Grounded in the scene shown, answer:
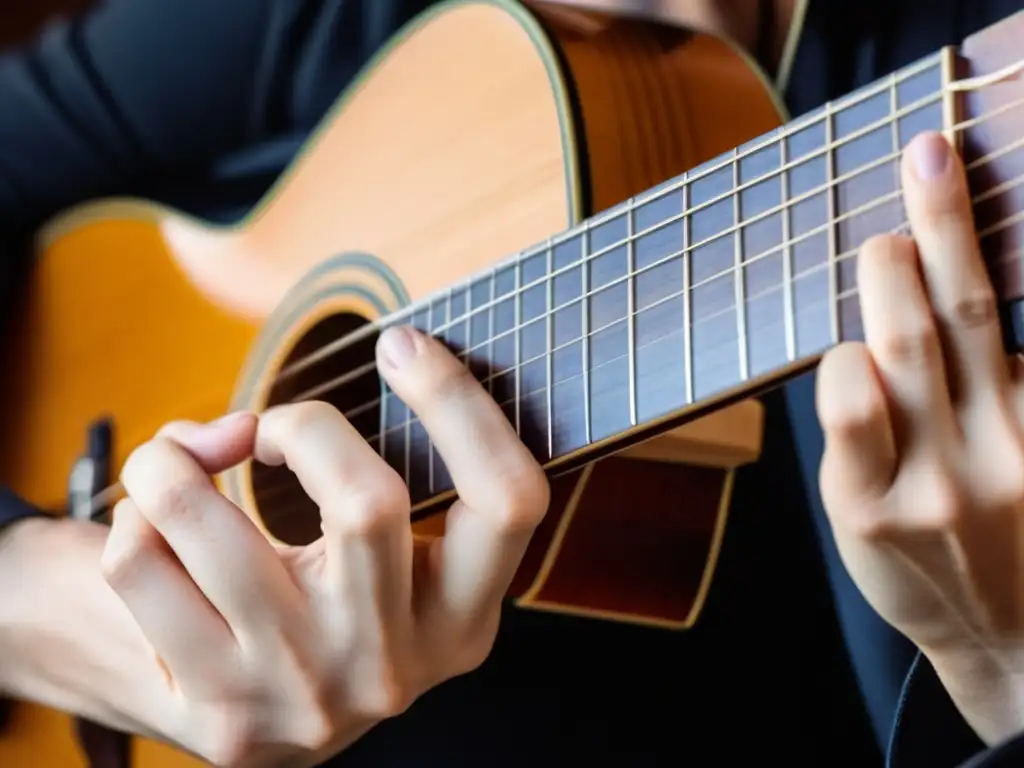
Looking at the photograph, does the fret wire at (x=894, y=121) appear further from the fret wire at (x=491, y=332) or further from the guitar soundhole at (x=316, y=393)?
the guitar soundhole at (x=316, y=393)

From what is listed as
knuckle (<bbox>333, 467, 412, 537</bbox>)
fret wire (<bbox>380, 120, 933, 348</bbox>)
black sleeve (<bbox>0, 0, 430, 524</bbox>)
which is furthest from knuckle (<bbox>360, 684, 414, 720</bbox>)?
black sleeve (<bbox>0, 0, 430, 524</bbox>)

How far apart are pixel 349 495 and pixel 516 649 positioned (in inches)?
11.0

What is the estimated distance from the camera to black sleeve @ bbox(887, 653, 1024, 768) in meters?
0.47

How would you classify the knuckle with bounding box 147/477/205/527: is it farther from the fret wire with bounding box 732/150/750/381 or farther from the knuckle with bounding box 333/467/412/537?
the fret wire with bounding box 732/150/750/381

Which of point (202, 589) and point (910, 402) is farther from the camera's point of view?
point (202, 589)

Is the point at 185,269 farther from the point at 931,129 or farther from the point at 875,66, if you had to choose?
the point at 931,129

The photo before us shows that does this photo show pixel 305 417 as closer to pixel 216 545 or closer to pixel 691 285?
pixel 216 545

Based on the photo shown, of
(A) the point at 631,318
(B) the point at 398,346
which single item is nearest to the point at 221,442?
(B) the point at 398,346

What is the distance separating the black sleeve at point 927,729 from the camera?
47 centimetres

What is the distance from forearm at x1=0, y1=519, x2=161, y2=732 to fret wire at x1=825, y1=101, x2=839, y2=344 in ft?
1.41

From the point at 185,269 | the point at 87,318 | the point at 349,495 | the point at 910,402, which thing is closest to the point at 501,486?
the point at 349,495

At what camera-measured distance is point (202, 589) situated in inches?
20.6

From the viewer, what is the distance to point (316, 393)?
0.65m

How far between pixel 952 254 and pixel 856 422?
63mm
